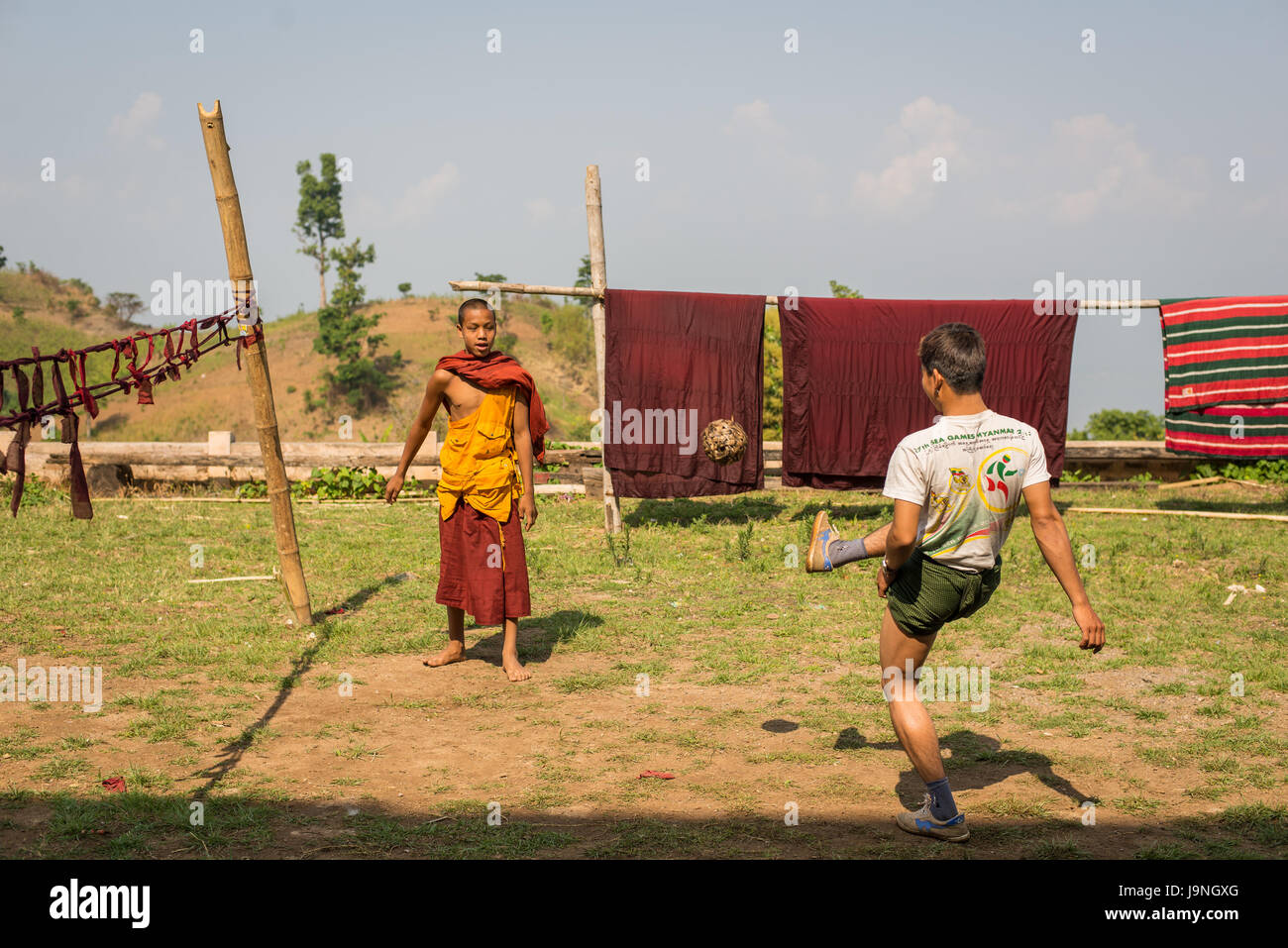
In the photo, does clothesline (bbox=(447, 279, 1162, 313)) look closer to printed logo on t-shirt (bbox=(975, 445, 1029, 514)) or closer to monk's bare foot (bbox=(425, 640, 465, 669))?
monk's bare foot (bbox=(425, 640, 465, 669))

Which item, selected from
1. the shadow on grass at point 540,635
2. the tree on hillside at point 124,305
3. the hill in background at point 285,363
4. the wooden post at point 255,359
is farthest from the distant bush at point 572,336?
the wooden post at point 255,359

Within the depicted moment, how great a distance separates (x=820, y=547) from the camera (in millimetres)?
3881

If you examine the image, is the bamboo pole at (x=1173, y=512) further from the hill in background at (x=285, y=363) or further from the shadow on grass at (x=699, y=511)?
the hill in background at (x=285, y=363)

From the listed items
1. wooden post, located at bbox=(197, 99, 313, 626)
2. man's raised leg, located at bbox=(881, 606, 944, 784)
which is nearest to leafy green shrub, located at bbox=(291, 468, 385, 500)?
wooden post, located at bbox=(197, 99, 313, 626)

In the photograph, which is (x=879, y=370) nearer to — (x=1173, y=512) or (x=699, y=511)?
(x=699, y=511)

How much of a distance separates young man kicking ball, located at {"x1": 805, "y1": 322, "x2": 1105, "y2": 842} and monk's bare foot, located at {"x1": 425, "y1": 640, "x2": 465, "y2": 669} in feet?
11.1

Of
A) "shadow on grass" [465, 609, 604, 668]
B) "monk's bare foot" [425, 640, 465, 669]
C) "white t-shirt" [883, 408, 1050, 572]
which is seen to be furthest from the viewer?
"shadow on grass" [465, 609, 604, 668]

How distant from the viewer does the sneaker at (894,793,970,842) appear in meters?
3.81

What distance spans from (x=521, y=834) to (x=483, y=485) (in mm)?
2765

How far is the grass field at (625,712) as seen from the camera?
399cm

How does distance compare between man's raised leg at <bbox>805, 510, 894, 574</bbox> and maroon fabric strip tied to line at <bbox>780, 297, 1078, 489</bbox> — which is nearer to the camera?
man's raised leg at <bbox>805, 510, 894, 574</bbox>

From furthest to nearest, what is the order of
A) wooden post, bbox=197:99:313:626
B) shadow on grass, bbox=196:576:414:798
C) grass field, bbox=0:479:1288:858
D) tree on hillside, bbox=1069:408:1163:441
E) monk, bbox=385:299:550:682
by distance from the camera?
1. tree on hillside, bbox=1069:408:1163:441
2. wooden post, bbox=197:99:313:626
3. monk, bbox=385:299:550:682
4. shadow on grass, bbox=196:576:414:798
5. grass field, bbox=0:479:1288:858

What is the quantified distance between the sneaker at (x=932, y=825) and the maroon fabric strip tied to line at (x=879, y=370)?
7.22 m

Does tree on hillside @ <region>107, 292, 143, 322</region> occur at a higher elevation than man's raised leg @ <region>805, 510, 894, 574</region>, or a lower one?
higher
